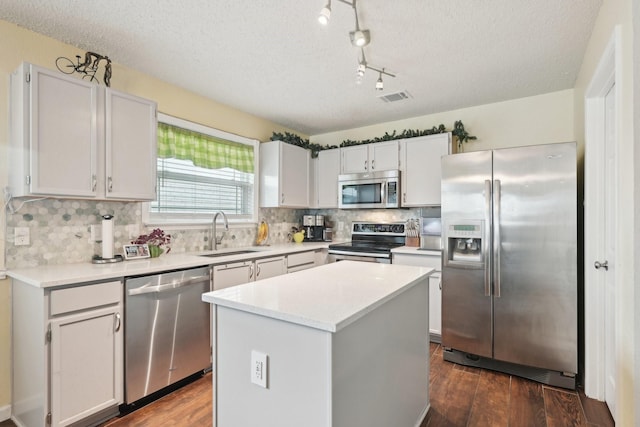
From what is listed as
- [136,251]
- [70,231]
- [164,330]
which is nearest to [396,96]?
[136,251]

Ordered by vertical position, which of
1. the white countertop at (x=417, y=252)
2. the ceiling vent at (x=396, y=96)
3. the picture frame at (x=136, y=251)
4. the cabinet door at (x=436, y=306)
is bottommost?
the cabinet door at (x=436, y=306)

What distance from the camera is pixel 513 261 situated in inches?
103

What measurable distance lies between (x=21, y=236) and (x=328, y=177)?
10.5 ft

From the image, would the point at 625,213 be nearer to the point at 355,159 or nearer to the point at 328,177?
the point at 355,159

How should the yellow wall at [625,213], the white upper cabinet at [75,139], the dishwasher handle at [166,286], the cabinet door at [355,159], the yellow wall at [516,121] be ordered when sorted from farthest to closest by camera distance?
the cabinet door at [355,159] < the yellow wall at [516,121] < the dishwasher handle at [166,286] < the white upper cabinet at [75,139] < the yellow wall at [625,213]

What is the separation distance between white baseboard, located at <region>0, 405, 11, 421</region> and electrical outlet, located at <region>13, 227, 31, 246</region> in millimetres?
1051

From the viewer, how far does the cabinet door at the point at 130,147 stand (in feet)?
7.53

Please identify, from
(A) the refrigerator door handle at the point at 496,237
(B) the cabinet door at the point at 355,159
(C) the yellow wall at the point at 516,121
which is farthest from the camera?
(B) the cabinet door at the point at 355,159

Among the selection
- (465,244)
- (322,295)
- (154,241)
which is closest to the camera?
(322,295)

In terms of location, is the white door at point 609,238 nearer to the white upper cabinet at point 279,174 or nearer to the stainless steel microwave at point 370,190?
the stainless steel microwave at point 370,190

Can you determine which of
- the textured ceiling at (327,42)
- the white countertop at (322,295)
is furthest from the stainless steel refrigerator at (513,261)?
the white countertop at (322,295)

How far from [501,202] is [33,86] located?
133 inches

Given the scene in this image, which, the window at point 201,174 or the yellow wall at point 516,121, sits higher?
the yellow wall at point 516,121

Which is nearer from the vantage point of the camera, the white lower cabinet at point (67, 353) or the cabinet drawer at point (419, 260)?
the white lower cabinet at point (67, 353)
